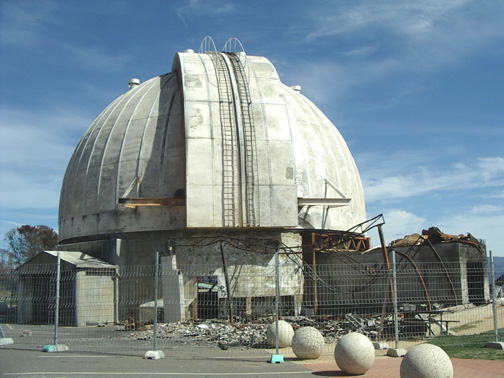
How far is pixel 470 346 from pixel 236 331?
24.4 feet

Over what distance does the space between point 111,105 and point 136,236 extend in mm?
10148

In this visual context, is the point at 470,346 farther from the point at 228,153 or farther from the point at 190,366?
the point at 228,153

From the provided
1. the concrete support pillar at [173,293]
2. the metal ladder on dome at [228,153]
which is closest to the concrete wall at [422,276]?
the metal ladder on dome at [228,153]

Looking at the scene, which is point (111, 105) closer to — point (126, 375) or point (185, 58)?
point (185, 58)

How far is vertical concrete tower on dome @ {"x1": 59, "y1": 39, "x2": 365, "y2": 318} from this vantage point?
2416cm

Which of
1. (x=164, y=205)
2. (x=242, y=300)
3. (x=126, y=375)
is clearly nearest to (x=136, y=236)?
(x=164, y=205)

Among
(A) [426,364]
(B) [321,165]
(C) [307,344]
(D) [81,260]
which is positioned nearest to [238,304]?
(D) [81,260]

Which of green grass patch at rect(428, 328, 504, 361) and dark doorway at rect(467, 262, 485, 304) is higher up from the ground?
dark doorway at rect(467, 262, 485, 304)

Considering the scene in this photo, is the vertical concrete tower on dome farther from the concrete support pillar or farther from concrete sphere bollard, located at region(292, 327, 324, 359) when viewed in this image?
concrete sphere bollard, located at region(292, 327, 324, 359)

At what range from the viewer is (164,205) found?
24.9 metres

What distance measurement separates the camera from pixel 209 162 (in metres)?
24.3

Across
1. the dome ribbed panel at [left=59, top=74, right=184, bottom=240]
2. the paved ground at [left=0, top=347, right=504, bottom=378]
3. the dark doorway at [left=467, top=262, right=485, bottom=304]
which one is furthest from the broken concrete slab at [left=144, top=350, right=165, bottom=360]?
the dark doorway at [left=467, top=262, right=485, bottom=304]

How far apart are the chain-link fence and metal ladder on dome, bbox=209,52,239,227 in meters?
2.63

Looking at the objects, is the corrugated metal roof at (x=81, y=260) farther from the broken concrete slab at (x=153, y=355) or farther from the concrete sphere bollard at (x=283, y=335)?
the concrete sphere bollard at (x=283, y=335)
